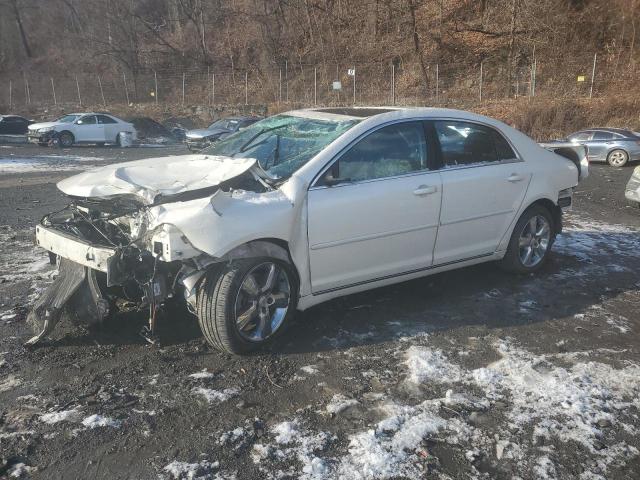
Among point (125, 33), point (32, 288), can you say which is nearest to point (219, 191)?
point (32, 288)

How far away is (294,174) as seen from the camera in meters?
4.18

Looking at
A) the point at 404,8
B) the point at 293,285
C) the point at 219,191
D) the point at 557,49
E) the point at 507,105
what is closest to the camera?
the point at 219,191

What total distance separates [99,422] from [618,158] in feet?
62.4

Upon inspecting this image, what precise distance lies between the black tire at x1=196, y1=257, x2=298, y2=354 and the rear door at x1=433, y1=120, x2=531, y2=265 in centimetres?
185

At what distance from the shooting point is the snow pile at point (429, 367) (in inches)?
147

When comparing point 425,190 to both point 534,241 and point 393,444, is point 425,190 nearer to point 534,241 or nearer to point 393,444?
point 534,241

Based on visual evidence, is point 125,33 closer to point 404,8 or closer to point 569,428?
point 404,8

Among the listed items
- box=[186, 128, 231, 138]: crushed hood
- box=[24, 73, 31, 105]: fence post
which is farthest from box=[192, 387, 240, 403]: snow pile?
box=[24, 73, 31, 105]: fence post

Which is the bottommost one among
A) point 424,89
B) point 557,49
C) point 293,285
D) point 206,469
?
point 206,469

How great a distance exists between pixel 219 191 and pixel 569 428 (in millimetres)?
2547

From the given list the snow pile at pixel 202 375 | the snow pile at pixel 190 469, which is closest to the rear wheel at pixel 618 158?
the snow pile at pixel 202 375

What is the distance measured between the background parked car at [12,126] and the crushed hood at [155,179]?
26326 mm

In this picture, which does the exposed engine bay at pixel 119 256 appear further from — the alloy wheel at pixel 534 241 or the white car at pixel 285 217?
the alloy wheel at pixel 534 241

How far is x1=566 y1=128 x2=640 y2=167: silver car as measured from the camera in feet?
59.9
